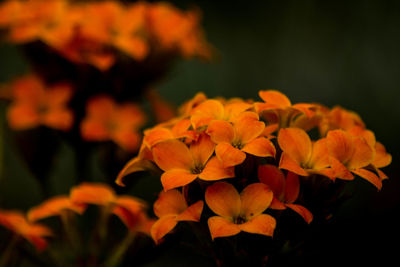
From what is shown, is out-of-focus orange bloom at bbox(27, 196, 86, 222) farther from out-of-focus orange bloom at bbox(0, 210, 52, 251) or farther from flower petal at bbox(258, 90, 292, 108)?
flower petal at bbox(258, 90, 292, 108)

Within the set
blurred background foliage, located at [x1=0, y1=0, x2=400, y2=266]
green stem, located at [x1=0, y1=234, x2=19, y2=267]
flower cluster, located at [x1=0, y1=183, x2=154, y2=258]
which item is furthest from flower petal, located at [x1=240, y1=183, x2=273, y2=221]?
blurred background foliage, located at [x1=0, y1=0, x2=400, y2=266]

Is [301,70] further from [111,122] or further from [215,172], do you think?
[215,172]

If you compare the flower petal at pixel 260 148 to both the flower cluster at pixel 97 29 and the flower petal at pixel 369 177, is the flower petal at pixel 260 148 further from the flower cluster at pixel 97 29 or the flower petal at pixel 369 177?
the flower cluster at pixel 97 29

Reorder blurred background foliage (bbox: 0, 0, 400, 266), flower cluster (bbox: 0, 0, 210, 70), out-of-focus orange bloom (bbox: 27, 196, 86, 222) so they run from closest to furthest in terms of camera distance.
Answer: out-of-focus orange bloom (bbox: 27, 196, 86, 222), flower cluster (bbox: 0, 0, 210, 70), blurred background foliage (bbox: 0, 0, 400, 266)

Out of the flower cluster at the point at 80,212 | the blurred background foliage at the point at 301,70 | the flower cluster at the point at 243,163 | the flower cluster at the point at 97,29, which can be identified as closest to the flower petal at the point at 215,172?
the flower cluster at the point at 243,163

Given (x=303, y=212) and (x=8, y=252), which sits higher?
(x=303, y=212)

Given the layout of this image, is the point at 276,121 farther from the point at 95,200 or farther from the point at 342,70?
the point at 342,70

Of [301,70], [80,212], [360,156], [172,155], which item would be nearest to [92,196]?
[80,212]

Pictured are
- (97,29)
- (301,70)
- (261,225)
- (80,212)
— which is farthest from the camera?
(301,70)
